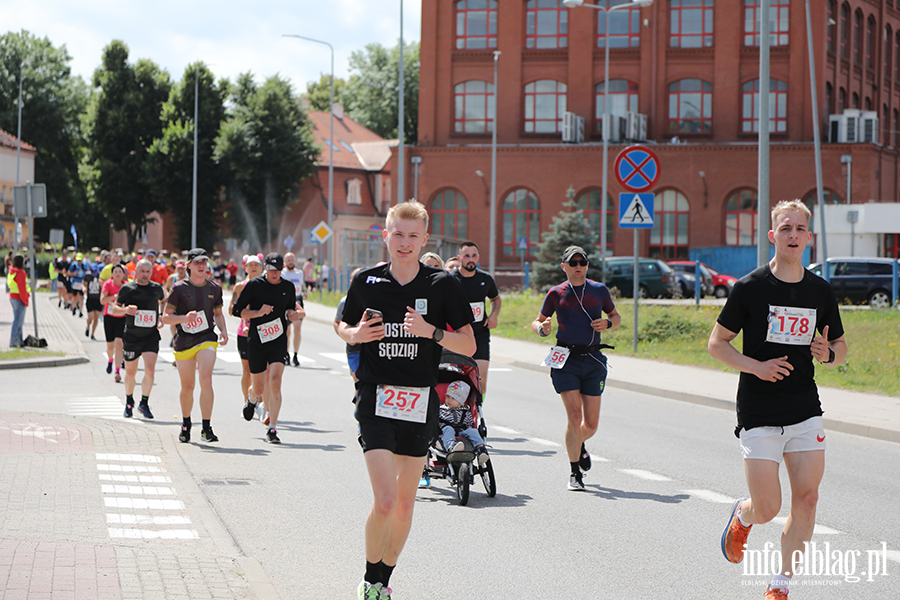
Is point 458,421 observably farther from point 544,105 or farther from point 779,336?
point 544,105

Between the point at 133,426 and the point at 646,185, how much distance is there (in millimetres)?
10642

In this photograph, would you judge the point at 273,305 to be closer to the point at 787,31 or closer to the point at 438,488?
the point at 438,488

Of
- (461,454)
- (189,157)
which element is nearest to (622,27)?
(189,157)

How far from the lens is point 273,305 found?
11094mm

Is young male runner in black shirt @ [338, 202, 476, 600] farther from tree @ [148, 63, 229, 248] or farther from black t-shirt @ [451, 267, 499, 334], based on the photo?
tree @ [148, 63, 229, 248]

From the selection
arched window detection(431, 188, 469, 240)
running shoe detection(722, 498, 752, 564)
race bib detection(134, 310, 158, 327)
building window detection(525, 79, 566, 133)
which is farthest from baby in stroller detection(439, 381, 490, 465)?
building window detection(525, 79, 566, 133)

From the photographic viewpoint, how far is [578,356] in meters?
8.77

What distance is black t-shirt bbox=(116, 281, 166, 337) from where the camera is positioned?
13039 mm

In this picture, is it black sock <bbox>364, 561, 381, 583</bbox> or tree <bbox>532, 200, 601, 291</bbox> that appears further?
tree <bbox>532, 200, 601, 291</bbox>

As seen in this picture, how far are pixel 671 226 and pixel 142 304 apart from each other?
4334 cm

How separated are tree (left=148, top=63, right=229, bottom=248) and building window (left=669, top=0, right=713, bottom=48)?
30.2m

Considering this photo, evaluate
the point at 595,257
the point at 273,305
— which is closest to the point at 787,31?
the point at 595,257

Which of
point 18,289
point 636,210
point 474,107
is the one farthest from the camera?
point 474,107

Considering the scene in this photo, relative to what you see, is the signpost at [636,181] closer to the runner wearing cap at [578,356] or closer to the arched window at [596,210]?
the runner wearing cap at [578,356]
